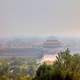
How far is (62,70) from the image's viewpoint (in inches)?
193

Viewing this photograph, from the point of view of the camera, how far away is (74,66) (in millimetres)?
5570

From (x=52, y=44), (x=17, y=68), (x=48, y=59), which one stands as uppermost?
(x=52, y=44)

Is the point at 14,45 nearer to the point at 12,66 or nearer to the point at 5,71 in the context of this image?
the point at 12,66

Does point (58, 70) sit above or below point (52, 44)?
below

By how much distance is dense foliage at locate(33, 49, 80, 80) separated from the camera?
4703 mm

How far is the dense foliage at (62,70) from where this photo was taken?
4703mm

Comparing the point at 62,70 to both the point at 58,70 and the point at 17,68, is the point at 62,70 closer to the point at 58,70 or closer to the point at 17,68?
the point at 58,70

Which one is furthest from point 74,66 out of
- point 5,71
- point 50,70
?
point 5,71

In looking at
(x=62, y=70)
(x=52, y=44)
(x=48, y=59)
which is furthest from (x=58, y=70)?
(x=52, y=44)

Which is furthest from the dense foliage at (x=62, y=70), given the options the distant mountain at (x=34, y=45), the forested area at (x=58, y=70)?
the distant mountain at (x=34, y=45)

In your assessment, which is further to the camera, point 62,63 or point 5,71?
point 5,71

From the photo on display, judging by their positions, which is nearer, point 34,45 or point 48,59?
point 48,59

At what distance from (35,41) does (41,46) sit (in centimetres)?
33

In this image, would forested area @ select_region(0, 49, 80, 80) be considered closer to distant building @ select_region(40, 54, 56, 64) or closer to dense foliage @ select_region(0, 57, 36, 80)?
dense foliage @ select_region(0, 57, 36, 80)
